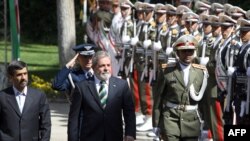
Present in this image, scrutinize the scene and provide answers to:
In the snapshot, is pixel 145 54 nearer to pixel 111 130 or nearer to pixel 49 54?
pixel 111 130

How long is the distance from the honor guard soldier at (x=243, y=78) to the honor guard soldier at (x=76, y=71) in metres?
2.31

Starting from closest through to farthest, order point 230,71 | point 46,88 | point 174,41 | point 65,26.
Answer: point 230,71, point 174,41, point 46,88, point 65,26

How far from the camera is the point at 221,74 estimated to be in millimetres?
13266

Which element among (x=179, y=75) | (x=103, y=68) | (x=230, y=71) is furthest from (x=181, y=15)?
(x=103, y=68)

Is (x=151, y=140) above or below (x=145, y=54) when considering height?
below

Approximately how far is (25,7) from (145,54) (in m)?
20.7

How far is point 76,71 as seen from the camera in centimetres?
1105

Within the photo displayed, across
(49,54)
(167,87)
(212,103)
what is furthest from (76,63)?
(49,54)

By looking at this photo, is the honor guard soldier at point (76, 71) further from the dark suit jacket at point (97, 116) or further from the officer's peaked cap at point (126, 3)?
→ the officer's peaked cap at point (126, 3)

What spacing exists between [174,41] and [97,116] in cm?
512

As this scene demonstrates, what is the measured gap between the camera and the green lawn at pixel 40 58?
25.4 meters

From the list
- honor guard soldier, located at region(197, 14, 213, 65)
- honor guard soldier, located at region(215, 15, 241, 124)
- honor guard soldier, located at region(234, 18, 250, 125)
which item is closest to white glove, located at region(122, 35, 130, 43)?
honor guard soldier, located at region(197, 14, 213, 65)

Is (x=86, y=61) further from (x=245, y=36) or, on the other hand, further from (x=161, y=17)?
(x=161, y=17)

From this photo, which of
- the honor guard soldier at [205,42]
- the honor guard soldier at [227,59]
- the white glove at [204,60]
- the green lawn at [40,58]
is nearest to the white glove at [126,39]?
the honor guard soldier at [205,42]
